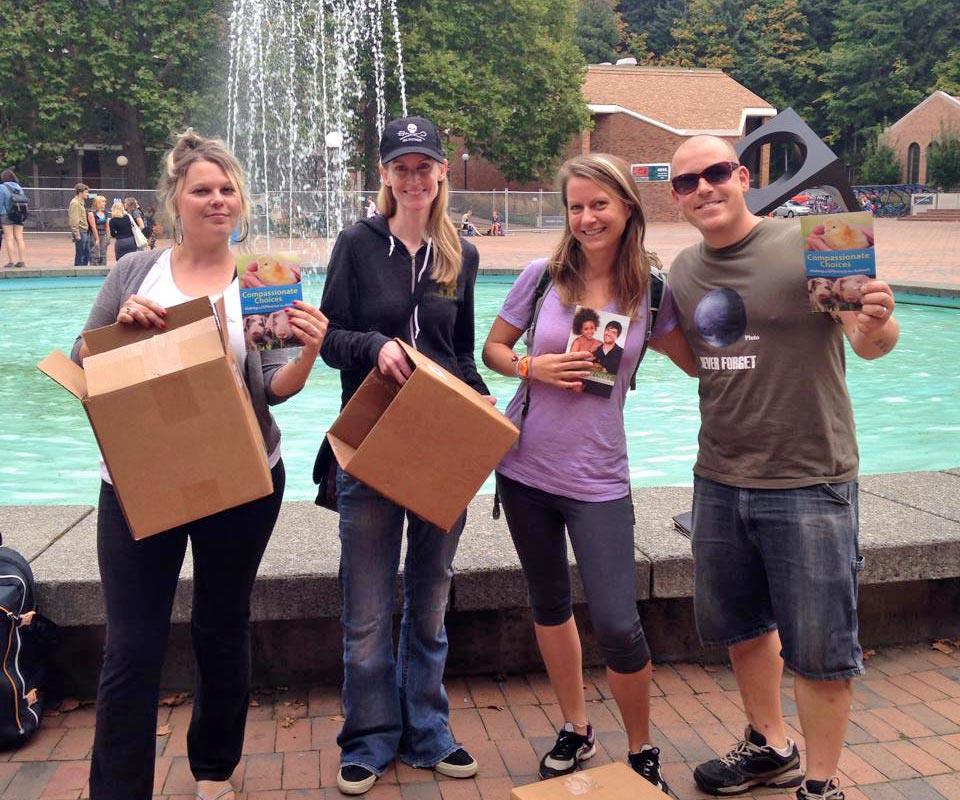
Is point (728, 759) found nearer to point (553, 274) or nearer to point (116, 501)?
point (553, 274)

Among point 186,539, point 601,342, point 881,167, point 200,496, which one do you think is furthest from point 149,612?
point 881,167

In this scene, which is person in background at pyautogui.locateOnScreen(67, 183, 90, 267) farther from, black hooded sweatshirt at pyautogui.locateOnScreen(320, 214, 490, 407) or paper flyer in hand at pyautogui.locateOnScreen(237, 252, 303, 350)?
paper flyer in hand at pyautogui.locateOnScreen(237, 252, 303, 350)

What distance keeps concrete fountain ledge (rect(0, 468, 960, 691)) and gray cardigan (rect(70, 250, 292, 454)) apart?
35.9 inches

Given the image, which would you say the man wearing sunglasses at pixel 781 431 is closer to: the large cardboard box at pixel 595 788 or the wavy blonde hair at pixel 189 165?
the large cardboard box at pixel 595 788

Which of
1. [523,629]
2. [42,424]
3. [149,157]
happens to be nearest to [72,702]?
[523,629]

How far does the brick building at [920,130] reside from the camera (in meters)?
50.3

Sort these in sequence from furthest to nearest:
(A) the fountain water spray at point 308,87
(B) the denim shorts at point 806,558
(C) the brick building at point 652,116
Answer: (C) the brick building at point 652,116 → (A) the fountain water spray at point 308,87 → (B) the denim shorts at point 806,558

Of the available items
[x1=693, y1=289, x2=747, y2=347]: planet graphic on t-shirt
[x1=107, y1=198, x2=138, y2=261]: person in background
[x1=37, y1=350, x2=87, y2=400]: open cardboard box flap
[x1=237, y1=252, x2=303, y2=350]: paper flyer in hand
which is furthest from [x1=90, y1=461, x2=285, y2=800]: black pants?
[x1=107, y1=198, x2=138, y2=261]: person in background

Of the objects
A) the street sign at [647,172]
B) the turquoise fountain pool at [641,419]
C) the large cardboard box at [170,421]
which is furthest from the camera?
the turquoise fountain pool at [641,419]

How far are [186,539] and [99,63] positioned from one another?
36132mm

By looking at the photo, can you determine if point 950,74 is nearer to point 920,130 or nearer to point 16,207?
point 920,130

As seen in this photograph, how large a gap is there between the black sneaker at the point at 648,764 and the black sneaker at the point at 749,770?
16 cm

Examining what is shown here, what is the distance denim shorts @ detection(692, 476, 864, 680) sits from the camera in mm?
2791

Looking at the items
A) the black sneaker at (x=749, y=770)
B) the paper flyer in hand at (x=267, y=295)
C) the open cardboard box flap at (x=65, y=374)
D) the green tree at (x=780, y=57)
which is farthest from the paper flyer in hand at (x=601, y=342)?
the green tree at (x=780, y=57)
